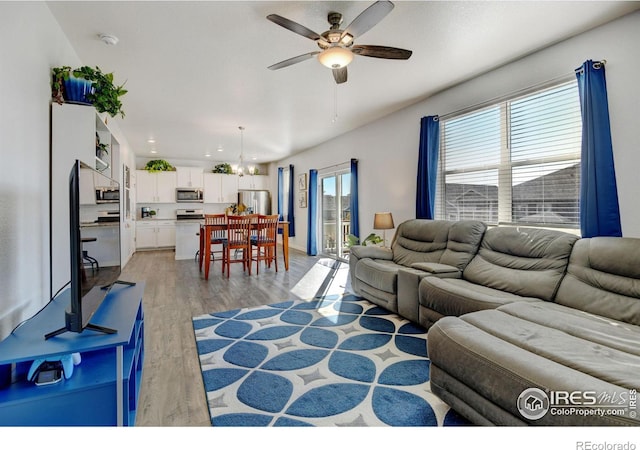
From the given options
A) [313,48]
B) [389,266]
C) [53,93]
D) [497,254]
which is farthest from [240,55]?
[497,254]

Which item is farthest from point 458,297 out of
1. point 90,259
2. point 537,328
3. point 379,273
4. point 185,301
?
point 185,301

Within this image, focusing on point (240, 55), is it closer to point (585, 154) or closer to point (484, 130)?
point (484, 130)

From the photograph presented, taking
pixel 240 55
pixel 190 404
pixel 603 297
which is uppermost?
pixel 240 55

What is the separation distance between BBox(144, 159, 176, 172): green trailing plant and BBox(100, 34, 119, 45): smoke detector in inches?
245

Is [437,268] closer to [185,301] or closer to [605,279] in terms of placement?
[605,279]

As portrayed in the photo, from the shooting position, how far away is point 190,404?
1.79 m

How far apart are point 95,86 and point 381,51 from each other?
220 cm

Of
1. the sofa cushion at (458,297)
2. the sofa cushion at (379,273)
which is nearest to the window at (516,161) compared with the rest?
the sofa cushion at (458,297)

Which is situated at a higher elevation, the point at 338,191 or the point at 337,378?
the point at 338,191

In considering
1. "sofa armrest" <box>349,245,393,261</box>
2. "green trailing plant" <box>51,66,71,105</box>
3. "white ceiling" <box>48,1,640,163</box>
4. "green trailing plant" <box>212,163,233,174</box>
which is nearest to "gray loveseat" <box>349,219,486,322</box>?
"sofa armrest" <box>349,245,393,261</box>

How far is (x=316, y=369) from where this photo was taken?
2.16m

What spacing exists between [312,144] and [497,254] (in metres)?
5.11

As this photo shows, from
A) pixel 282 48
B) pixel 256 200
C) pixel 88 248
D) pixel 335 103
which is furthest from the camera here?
pixel 256 200

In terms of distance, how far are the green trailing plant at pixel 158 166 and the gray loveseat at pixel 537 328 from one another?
7.76 meters
